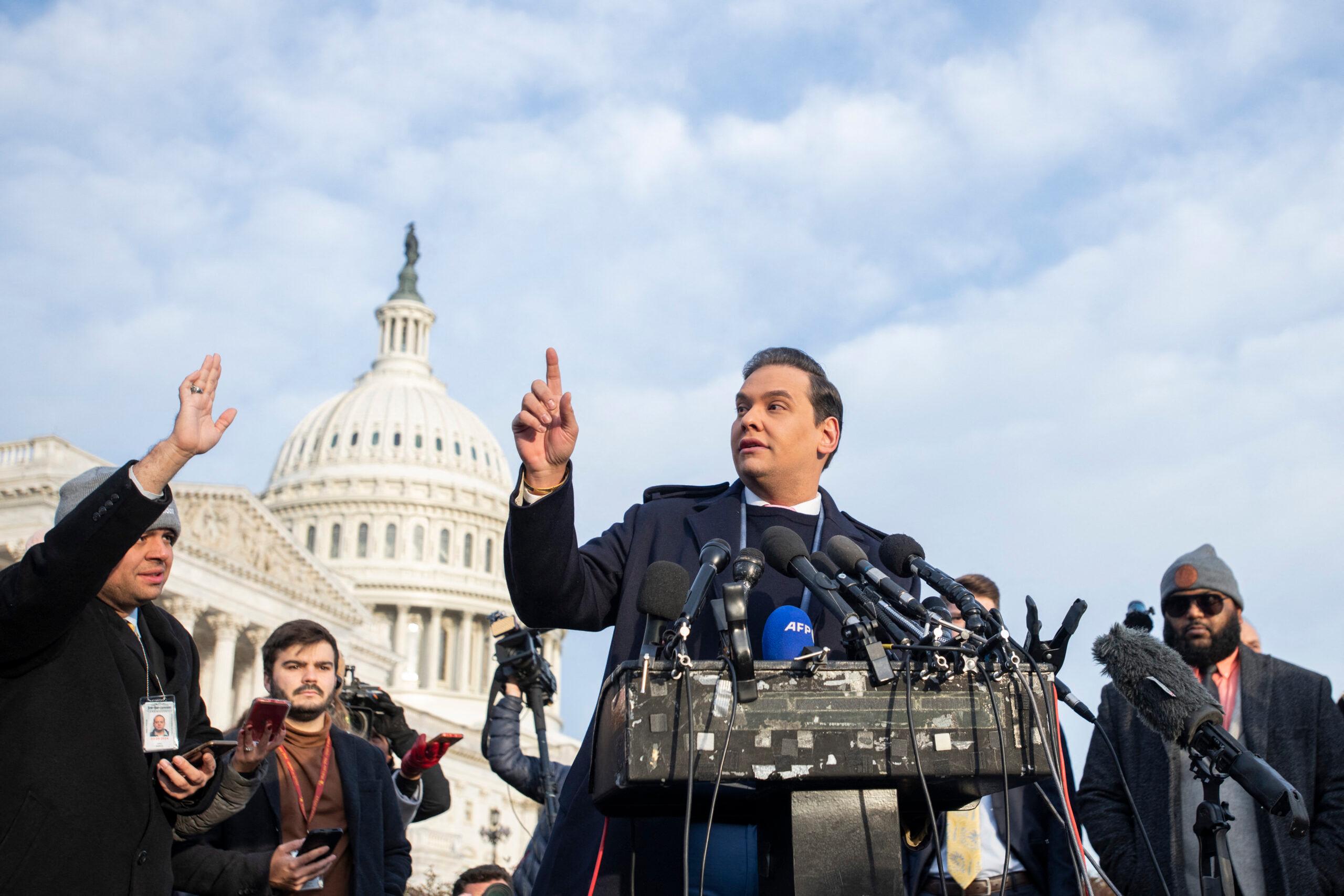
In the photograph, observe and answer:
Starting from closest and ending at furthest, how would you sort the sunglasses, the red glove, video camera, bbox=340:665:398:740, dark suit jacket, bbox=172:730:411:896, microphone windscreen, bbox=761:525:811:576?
microphone windscreen, bbox=761:525:811:576
dark suit jacket, bbox=172:730:411:896
the sunglasses
the red glove
video camera, bbox=340:665:398:740

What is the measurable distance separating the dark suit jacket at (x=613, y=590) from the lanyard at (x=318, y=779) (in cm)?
182

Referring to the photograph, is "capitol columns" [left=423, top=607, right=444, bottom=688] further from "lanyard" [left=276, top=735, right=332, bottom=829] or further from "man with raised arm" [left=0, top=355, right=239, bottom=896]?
"man with raised arm" [left=0, top=355, right=239, bottom=896]

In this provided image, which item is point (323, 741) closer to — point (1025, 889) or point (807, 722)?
point (1025, 889)

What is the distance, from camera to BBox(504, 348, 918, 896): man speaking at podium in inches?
130

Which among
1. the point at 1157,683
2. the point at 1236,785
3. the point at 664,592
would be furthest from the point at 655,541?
the point at 1236,785

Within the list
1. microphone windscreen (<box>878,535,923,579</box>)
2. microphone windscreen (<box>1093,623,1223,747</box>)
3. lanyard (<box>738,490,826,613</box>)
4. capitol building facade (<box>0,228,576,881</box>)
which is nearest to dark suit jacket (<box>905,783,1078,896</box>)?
microphone windscreen (<box>1093,623,1223,747</box>)

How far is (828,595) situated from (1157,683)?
1.66 m

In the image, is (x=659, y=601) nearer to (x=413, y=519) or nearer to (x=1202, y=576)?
(x=1202, y=576)

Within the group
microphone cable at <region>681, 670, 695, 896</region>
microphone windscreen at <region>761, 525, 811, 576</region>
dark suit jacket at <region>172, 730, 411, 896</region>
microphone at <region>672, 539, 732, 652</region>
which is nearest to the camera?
microphone cable at <region>681, 670, 695, 896</region>

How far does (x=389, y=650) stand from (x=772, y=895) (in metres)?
57.7

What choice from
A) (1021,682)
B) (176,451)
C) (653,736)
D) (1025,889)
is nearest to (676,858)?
(653,736)

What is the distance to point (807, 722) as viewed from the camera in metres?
2.78

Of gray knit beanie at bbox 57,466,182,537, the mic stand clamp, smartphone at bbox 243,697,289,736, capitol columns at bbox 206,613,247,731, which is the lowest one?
the mic stand clamp

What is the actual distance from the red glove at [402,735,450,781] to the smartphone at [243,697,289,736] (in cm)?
186
